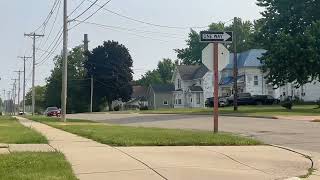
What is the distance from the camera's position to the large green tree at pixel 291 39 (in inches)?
1930

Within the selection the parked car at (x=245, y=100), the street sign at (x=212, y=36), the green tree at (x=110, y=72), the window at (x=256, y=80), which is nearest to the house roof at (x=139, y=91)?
the green tree at (x=110, y=72)

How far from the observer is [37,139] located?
18.3 metres

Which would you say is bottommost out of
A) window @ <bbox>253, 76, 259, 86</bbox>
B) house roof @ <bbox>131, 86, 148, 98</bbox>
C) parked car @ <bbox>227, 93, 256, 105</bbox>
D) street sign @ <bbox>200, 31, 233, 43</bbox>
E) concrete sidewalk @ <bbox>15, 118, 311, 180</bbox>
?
concrete sidewalk @ <bbox>15, 118, 311, 180</bbox>

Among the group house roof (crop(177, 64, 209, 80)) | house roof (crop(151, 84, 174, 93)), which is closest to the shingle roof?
house roof (crop(177, 64, 209, 80))

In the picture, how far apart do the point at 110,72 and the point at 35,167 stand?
311 feet

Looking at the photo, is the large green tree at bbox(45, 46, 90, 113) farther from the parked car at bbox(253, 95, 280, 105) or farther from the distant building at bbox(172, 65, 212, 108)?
the parked car at bbox(253, 95, 280, 105)

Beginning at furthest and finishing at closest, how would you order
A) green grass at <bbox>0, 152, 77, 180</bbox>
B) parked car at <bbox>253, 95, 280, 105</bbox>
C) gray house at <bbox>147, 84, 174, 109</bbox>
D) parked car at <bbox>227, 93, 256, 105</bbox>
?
1. gray house at <bbox>147, 84, 174, 109</bbox>
2. parked car at <bbox>253, 95, 280, 105</bbox>
3. parked car at <bbox>227, 93, 256, 105</bbox>
4. green grass at <bbox>0, 152, 77, 180</bbox>

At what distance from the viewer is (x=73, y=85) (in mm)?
112438

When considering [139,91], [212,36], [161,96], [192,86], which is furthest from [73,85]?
[212,36]

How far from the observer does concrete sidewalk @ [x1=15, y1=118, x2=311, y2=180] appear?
10656 mm

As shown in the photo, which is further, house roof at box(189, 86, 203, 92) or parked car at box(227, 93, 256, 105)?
house roof at box(189, 86, 203, 92)

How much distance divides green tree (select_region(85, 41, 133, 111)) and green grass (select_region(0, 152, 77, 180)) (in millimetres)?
92141

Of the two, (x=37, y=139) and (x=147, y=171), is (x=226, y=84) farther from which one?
(x=147, y=171)

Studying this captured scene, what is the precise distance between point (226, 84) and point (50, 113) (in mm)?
26936
